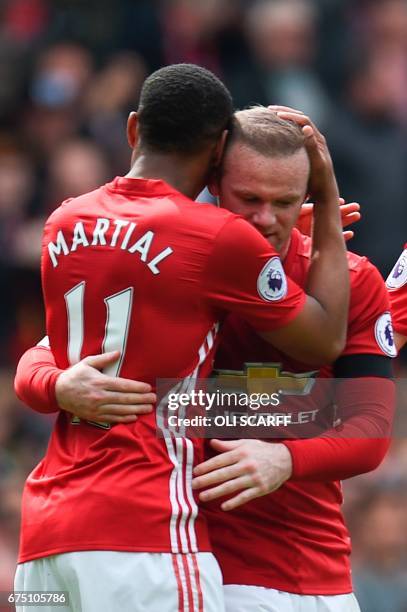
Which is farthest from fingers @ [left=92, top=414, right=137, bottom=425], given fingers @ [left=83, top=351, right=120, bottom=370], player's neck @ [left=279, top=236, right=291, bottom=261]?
player's neck @ [left=279, top=236, right=291, bottom=261]

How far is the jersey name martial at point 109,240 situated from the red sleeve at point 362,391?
705 millimetres

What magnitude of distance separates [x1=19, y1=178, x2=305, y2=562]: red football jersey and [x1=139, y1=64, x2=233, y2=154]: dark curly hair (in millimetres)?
150

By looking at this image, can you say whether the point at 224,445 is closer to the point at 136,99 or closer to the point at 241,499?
the point at 241,499

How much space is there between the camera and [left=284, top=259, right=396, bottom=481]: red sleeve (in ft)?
14.4

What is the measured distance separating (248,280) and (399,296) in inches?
37.6

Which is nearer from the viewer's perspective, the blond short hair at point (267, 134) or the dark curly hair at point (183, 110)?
the dark curly hair at point (183, 110)

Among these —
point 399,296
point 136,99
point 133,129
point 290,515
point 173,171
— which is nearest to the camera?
point 173,171

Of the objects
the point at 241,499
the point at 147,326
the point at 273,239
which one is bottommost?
the point at 241,499

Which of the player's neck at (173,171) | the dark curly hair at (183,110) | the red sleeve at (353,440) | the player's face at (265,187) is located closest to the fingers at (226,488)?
the red sleeve at (353,440)

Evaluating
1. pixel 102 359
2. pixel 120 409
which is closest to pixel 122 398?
pixel 120 409

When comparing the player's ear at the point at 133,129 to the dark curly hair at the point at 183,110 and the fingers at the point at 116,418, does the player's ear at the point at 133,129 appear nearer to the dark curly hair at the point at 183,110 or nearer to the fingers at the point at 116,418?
the dark curly hair at the point at 183,110

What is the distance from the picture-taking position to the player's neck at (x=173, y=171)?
436cm

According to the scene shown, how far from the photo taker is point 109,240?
424 centimetres

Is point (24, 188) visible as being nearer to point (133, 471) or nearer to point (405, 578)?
point (405, 578)
